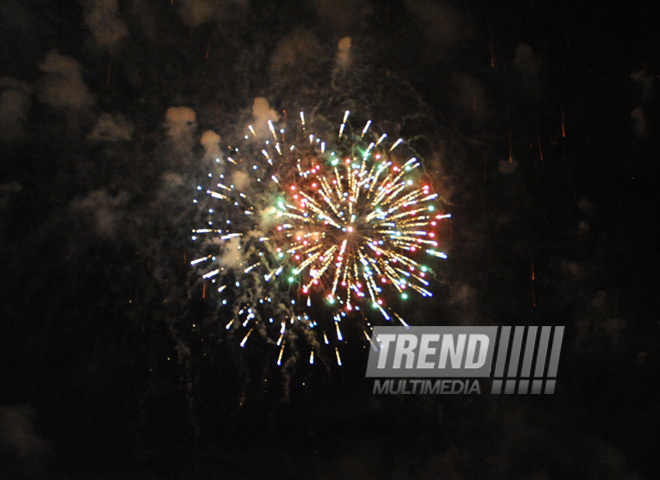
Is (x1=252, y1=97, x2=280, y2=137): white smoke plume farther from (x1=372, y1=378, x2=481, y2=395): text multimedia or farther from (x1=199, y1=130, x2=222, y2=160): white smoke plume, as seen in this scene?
(x1=372, y1=378, x2=481, y2=395): text multimedia

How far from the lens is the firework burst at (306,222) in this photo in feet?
41.9

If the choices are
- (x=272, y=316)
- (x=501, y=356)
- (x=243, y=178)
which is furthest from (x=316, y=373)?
(x=243, y=178)

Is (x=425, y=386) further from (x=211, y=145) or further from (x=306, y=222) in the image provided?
(x=211, y=145)

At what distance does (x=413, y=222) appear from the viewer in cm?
1298

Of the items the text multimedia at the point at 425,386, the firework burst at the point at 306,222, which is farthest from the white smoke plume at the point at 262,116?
the text multimedia at the point at 425,386

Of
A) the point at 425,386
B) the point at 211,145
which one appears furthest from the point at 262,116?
the point at 425,386

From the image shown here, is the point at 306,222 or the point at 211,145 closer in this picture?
the point at 306,222

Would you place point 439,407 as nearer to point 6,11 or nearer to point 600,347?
point 600,347

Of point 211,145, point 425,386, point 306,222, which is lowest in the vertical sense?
point 425,386

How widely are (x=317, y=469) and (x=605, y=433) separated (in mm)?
10480

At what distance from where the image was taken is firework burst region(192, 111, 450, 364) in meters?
12.8

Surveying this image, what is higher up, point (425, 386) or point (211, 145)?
point (211, 145)

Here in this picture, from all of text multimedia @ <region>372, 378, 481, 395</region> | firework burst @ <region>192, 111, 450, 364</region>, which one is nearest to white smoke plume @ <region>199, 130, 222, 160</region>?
firework burst @ <region>192, 111, 450, 364</region>

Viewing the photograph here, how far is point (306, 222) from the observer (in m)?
12.9
